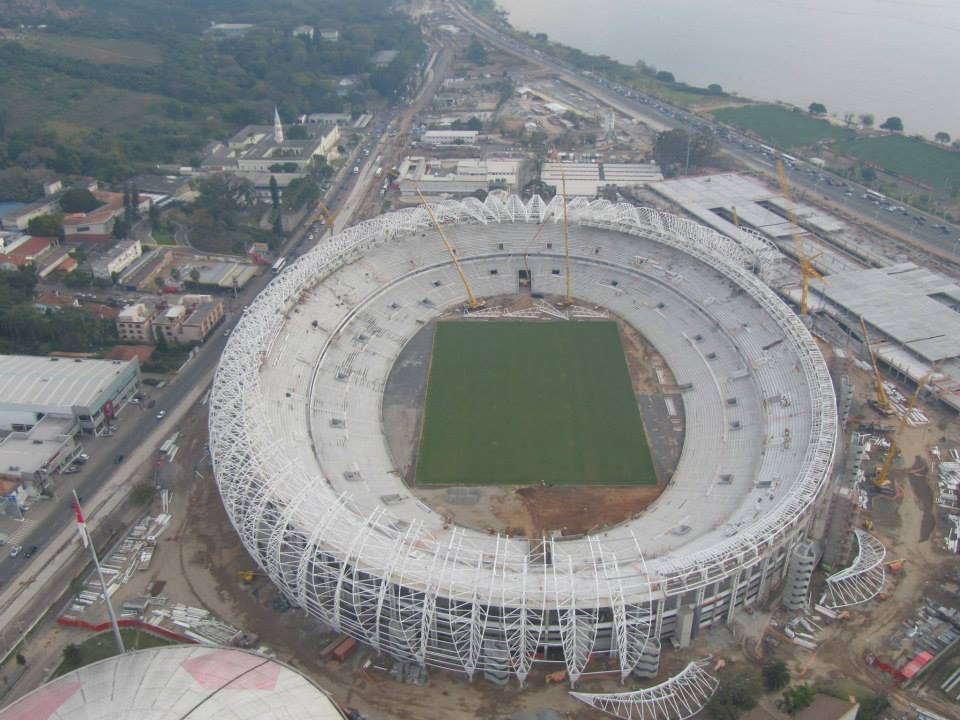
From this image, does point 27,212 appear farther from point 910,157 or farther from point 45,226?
point 910,157

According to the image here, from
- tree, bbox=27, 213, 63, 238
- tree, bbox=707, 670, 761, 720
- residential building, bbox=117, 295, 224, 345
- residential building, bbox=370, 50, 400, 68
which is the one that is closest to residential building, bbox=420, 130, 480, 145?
residential building, bbox=370, 50, 400, 68

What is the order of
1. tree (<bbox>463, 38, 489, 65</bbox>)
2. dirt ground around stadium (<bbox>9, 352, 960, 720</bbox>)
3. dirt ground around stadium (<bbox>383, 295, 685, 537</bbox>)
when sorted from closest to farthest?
dirt ground around stadium (<bbox>9, 352, 960, 720</bbox>)
dirt ground around stadium (<bbox>383, 295, 685, 537</bbox>)
tree (<bbox>463, 38, 489, 65</bbox>)

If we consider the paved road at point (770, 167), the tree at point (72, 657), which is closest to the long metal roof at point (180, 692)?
the tree at point (72, 657)

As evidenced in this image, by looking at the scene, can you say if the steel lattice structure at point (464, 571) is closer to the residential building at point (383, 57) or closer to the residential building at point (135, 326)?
the residential building at point (135, 326)

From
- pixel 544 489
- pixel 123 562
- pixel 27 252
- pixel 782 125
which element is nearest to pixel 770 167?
pixel 782 125

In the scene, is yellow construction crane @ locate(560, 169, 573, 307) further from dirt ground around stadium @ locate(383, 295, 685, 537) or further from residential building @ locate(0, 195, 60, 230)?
residential building @ locate(0, 195, 60, 230)

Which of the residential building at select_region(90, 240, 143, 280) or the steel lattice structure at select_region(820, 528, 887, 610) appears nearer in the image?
the steel lattice structure at select_region(820, 528, 887, 610)
